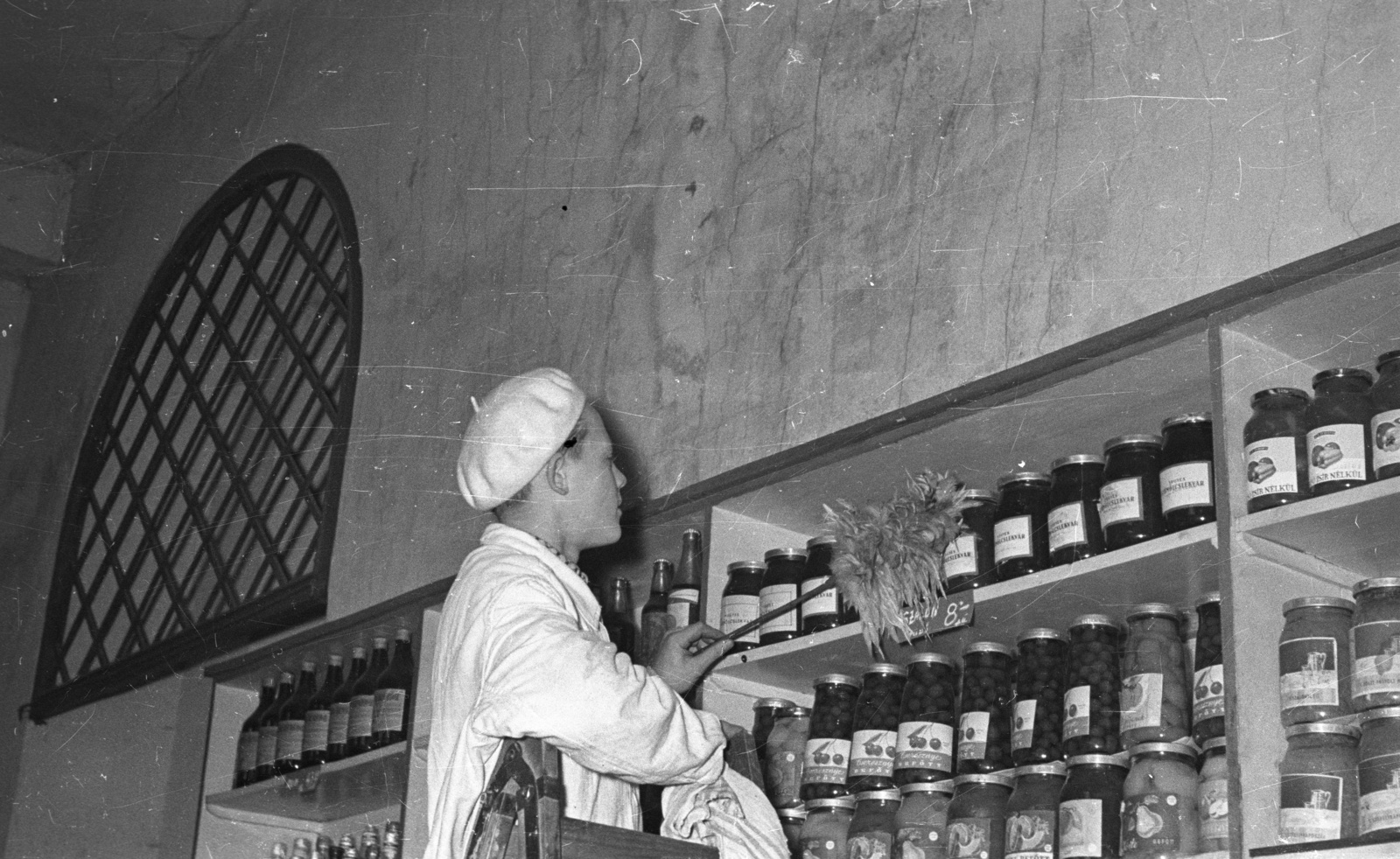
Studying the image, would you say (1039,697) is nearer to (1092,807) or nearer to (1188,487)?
(1092,807)

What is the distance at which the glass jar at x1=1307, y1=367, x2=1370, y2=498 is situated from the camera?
159 cm

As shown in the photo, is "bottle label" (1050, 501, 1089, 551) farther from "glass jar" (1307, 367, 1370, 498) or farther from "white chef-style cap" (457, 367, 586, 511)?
"white chef-style cap" (457, 367, 586, 511)

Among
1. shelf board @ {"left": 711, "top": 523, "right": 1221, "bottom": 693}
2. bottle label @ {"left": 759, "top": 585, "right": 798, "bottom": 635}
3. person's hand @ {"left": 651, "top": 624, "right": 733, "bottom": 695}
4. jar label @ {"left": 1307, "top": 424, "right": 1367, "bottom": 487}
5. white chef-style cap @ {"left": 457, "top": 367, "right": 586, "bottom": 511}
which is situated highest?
white chef-style cap @ {"left": 457, "top": 367, "right": 586, "bottom": 511}

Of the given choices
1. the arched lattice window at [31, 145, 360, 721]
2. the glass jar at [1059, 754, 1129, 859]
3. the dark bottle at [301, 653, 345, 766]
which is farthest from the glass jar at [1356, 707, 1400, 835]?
the arched lattice window at [31, 145, 360, 721]

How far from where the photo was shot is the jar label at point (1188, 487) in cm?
171

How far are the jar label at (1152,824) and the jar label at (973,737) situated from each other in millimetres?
233

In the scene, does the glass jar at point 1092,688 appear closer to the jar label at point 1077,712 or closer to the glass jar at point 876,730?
the jar label at point 1077,712

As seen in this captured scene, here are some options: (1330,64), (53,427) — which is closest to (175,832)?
(53,427)

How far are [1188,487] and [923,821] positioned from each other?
1.57 feet

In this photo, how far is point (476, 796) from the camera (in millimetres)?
1657

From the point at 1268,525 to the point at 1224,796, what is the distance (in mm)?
257

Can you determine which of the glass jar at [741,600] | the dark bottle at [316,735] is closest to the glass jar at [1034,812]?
the glass jar at [741,600]

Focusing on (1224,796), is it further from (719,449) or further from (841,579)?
(719,449)

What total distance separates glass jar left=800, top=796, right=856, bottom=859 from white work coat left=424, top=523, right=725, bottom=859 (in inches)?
11.4
